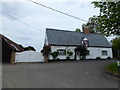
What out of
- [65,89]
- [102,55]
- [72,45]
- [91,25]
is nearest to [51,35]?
[72,45]

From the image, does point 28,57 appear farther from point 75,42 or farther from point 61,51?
point 75,42

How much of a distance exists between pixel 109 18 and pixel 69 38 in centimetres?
1809

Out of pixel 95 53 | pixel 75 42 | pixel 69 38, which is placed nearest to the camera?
pixel 75 42

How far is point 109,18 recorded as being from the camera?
45.0 feet

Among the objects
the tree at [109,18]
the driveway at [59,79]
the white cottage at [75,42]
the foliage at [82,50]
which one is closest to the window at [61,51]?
the white cottage at [75,42]

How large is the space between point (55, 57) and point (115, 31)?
49.5ft

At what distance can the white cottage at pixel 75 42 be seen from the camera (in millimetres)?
28875

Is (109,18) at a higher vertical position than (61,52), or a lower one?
higher

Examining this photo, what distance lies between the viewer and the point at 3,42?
28.7 meters

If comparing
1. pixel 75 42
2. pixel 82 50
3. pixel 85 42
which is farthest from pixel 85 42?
pixel 82 50

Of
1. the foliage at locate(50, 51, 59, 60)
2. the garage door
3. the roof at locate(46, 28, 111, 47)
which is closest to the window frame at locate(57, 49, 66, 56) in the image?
the foliage at locate(50, 51, 59, 60)

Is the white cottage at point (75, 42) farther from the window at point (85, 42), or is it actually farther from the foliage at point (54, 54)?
the foliage at point (54, 54)

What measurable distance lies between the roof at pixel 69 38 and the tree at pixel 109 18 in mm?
14861

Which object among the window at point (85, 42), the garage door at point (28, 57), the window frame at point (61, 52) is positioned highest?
the window at point (85, 42)
